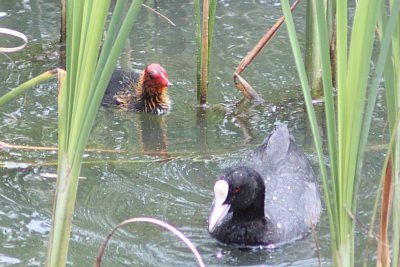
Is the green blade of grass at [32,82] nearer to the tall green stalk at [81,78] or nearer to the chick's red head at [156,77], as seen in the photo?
the tall green stalk at [81,78]

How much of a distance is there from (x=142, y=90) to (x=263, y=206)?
2.31 metres

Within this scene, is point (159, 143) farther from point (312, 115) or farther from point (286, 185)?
point (312, 115)

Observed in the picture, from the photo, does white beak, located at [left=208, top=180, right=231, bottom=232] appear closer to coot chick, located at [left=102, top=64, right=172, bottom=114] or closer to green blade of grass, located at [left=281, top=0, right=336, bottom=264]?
green blade of grass, located at [left=281, top=0, right=336, bottom=264]

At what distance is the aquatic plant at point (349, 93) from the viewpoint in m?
2.10

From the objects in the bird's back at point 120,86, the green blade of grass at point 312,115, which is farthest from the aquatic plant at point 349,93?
the bird's back at point 120,86

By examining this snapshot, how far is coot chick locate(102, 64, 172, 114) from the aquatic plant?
14.3 feet

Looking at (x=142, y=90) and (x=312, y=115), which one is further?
(x=142, y=90)

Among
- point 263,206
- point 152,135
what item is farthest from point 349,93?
point 152,135

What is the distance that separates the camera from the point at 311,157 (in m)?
5.68

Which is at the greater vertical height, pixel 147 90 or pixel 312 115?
pixel 312 115

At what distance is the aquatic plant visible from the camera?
210 centimetres

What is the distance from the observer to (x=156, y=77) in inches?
260

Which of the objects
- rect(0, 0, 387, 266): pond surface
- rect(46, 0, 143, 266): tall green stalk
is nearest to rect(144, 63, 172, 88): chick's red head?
rect(0, 0, 387, 266): pond surface

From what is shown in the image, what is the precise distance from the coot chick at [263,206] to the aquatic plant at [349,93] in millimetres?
2113
